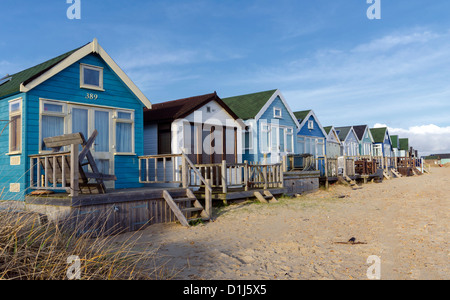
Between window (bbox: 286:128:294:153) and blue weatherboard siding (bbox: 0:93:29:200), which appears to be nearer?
blue weatherboard siding (bbox: 0:93:29:200)

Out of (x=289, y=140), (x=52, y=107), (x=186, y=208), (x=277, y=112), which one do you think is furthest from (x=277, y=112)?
(x=52, y=107)

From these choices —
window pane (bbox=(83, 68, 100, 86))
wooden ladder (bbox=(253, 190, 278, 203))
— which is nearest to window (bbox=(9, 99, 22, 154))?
window pane (bbox=(83, 68, 100, 86))

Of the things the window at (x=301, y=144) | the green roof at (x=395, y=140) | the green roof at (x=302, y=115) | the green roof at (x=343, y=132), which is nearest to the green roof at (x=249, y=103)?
the green roof at (x=302, y=115)

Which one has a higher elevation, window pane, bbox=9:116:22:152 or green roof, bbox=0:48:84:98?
green roof, bbox=0:48:84:98

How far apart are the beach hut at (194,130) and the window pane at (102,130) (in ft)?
9.12

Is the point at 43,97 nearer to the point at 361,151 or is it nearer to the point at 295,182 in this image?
the point at 295,182

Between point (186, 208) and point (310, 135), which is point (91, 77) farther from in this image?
point (310, 135)

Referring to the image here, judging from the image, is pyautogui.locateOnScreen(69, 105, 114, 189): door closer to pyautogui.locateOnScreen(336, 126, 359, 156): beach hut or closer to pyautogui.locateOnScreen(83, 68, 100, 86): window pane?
pyautogui.locateOnScreen(83, 68, 100, 86): window pane

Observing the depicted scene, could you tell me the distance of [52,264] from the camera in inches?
170

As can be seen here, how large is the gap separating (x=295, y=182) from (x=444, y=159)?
284 feet

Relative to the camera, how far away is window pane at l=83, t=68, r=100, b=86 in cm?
1206

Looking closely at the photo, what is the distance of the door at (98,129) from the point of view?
460 inches

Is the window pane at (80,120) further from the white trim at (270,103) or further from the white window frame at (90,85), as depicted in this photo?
the white trim at (270,103)
